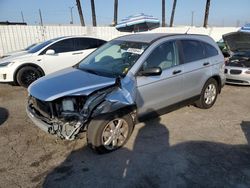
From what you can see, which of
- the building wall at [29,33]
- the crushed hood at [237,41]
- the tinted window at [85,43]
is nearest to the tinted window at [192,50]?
the crushed hood at [237,41]

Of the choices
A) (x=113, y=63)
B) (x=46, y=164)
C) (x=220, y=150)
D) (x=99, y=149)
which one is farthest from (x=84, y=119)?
(x=220, y=150)

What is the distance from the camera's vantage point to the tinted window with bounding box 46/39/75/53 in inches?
322

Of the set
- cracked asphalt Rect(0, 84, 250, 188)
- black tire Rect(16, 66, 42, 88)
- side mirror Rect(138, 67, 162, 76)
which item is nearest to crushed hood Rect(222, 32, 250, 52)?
cracked asphalt Rect(0, 84, 250, 188)

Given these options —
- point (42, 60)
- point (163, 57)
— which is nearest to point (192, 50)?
point (163, 57)

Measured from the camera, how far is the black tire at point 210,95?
547cm

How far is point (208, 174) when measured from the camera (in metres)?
3.26

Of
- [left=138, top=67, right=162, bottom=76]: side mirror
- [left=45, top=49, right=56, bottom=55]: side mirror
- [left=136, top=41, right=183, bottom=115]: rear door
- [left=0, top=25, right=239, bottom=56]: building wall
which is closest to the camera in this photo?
[left=138, top=67, right=162, bottom=76]: side mirror

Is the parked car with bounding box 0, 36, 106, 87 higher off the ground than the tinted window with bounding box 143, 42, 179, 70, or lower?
lower

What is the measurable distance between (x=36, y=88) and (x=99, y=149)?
1.38 m

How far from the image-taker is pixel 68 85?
3.70m

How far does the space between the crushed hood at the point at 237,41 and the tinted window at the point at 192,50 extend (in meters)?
3.59

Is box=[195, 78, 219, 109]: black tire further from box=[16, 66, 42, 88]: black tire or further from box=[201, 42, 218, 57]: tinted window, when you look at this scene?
box=[16, 66, 42, 88]: black tire

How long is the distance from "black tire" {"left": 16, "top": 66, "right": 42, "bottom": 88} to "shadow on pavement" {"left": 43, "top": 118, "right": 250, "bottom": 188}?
4616 mm

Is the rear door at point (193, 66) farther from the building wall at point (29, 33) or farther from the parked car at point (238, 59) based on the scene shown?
the building wall at point (29, 33)
